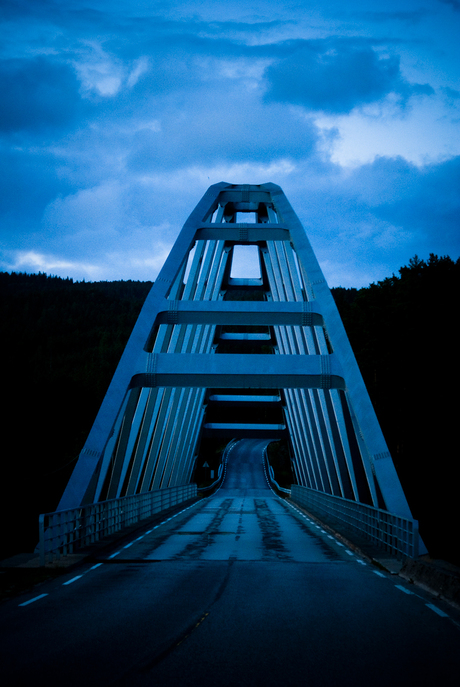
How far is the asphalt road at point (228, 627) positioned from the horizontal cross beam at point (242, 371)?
4.45 metres

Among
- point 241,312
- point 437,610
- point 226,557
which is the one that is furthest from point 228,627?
point 241,312

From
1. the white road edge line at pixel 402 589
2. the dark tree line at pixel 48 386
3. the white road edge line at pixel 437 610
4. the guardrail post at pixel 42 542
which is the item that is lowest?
the white road edge line at pixel 437 610

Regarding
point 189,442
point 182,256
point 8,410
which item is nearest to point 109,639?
point 182,256

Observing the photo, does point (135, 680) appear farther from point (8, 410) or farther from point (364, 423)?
point (8, 410)

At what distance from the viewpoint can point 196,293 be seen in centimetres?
2664

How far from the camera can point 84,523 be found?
597 inches

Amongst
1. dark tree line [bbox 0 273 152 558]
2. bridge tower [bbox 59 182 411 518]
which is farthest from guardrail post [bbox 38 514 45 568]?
dark tree line [bbox 0 273 152 558]

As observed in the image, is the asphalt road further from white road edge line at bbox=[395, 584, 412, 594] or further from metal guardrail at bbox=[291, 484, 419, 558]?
metal guardrail at bbox=[291, 484, 419, 558]

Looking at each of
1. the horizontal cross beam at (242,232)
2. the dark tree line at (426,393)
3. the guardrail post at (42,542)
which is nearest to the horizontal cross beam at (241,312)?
the horizontal cross beam at (242,232)

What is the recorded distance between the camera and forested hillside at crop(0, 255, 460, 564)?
34.9 metres

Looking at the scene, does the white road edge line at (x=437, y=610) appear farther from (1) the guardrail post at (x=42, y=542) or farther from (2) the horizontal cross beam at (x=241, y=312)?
(2) the horizontal cross beam at (x=241, y=312)

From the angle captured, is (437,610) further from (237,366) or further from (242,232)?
(242,232)

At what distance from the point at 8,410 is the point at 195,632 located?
175 ft

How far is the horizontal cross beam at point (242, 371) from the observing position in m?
16.1
